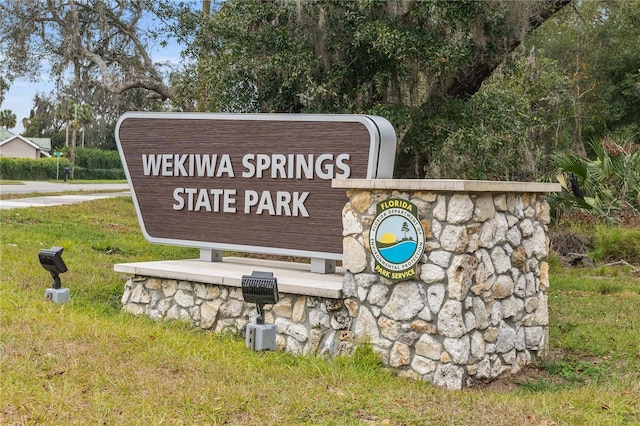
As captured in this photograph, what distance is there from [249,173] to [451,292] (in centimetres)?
274

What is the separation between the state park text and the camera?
24.7ft

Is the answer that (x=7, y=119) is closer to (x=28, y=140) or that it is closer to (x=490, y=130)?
(x=28, y=140)

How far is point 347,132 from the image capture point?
7285 millimetres

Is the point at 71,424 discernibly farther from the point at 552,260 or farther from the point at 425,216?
the point at 552,260

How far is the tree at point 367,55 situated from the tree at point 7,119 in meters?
63.2

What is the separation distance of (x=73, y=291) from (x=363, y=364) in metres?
3.80

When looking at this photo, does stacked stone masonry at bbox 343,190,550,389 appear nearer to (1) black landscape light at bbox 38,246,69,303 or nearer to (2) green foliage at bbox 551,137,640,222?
(1) black landscape light at bbox 38,246,69,303

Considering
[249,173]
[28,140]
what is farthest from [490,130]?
[28,140]

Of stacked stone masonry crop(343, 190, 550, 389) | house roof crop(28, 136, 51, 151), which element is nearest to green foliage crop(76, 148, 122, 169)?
house roof crop(28, 136, 51, 151)

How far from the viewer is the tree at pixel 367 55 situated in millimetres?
10562

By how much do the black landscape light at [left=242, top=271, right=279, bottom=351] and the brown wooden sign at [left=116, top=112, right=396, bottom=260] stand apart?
1060 millimetres

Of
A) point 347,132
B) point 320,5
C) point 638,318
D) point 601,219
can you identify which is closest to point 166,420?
point 347,132

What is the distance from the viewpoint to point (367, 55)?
443 inches

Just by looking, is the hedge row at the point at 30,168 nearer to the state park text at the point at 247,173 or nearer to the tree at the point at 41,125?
the tree at the point at 41,125
